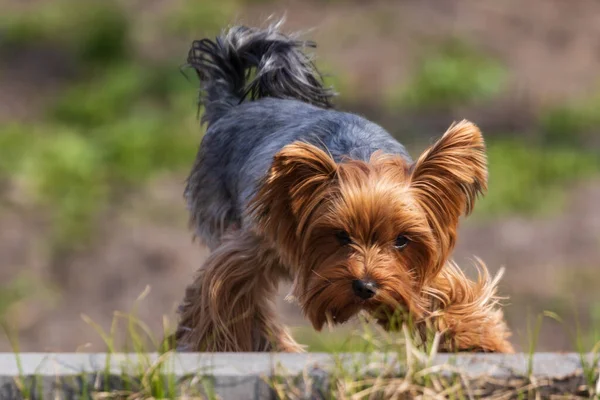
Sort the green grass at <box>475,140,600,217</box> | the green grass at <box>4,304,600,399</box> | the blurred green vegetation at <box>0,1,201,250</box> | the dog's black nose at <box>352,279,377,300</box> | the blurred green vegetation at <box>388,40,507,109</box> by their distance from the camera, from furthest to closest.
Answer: the blurred green vegetation at <box>388,40,507,109</box> < the blurred green vegetation at <box>0,1,201,250</box> < the green grass at <box>475,140,600,217</box> < the dog's black nose at <box>352,279,377,300</box> < the green grass at <box>4,304,600,399</box>

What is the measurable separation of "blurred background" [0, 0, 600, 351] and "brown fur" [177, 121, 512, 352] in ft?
14.3

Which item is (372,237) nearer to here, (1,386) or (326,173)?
(326,173)

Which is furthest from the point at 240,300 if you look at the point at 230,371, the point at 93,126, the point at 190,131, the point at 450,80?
the point at 450,80

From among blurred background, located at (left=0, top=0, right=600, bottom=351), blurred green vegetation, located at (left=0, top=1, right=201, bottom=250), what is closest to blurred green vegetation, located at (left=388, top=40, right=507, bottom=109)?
blurred background, located at (left=0, top=0, right=600, bottom=351)

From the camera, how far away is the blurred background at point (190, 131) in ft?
36.7

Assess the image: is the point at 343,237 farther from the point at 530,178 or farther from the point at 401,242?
the point at 530,178

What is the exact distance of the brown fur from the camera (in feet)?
16.2

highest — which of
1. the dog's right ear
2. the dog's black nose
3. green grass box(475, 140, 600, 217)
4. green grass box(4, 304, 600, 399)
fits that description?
green grass box(475, 140, 600, 217)

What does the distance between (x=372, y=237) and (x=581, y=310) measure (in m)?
6.31

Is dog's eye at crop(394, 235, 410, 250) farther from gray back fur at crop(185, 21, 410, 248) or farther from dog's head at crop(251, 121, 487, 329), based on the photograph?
gray back fur at crop(185, 21, 410, 248)

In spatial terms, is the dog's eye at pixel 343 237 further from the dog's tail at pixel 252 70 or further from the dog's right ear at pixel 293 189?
the dog's tail at pixel 252 70

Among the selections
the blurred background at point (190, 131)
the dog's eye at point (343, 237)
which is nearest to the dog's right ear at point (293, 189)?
the dog's eye at point (343, 237)

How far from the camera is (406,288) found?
16.4 feet

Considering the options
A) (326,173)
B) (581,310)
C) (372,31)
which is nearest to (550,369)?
(326,173)
